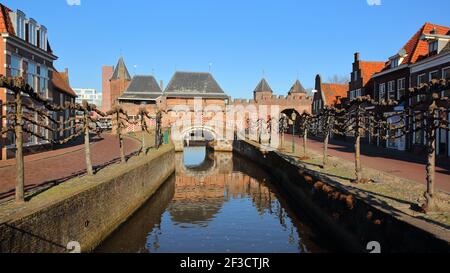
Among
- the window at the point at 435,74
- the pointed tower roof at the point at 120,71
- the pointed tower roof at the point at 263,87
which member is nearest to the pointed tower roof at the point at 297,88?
the pointed tower roof at the point at 263,87

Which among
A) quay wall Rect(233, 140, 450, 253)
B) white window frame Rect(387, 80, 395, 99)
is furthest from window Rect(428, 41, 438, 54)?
quay wall Rect(233, 140, 450, 253)

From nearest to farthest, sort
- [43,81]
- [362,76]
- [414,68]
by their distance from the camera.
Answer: [43,81], [414,68], [362,76]

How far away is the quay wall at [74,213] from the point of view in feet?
23.3

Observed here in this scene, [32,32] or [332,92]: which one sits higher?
[32,32]

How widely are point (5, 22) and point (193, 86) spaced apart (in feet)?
90.3

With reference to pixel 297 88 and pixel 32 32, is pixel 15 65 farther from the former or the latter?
pixel 297 88

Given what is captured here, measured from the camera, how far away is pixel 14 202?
8820 mm

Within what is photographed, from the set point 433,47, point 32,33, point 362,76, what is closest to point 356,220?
point 433,47

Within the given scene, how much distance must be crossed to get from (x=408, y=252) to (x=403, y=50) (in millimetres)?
22867

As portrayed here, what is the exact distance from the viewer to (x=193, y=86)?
148 ft

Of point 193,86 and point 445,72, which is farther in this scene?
point 193,86
